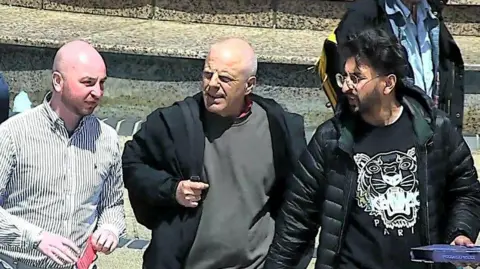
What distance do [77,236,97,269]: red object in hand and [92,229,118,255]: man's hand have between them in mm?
17

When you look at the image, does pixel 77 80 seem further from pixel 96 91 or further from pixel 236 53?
pixel 236 53

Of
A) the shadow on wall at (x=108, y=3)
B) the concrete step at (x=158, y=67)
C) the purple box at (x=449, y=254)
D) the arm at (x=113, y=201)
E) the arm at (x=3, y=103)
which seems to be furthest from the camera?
the shadow on wall at (x=108, y=3)

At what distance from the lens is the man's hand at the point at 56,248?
332cm

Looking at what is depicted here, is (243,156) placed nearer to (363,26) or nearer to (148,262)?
(148,262)

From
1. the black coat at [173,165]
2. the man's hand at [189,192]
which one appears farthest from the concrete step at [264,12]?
the man's hand at [189,192]

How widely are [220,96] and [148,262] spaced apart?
650 millimetres

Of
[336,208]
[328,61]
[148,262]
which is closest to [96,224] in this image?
[148,262]

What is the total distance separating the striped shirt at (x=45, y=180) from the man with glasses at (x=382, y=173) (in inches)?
27.1

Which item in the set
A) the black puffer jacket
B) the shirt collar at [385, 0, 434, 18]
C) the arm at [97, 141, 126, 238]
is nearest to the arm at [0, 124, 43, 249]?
the arm at [97, 141, 126, 238]

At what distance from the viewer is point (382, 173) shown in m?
3.37

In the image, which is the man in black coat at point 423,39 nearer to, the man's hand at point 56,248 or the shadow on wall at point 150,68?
the man's hand at point 56,248

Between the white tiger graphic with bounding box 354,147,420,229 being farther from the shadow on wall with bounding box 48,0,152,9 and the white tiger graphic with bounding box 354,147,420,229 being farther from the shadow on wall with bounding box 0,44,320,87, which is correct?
the shadow on wall with bounding box 48,0,152,9

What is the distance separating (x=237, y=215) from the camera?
368 cm

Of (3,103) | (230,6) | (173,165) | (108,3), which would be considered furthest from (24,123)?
(108,3)
